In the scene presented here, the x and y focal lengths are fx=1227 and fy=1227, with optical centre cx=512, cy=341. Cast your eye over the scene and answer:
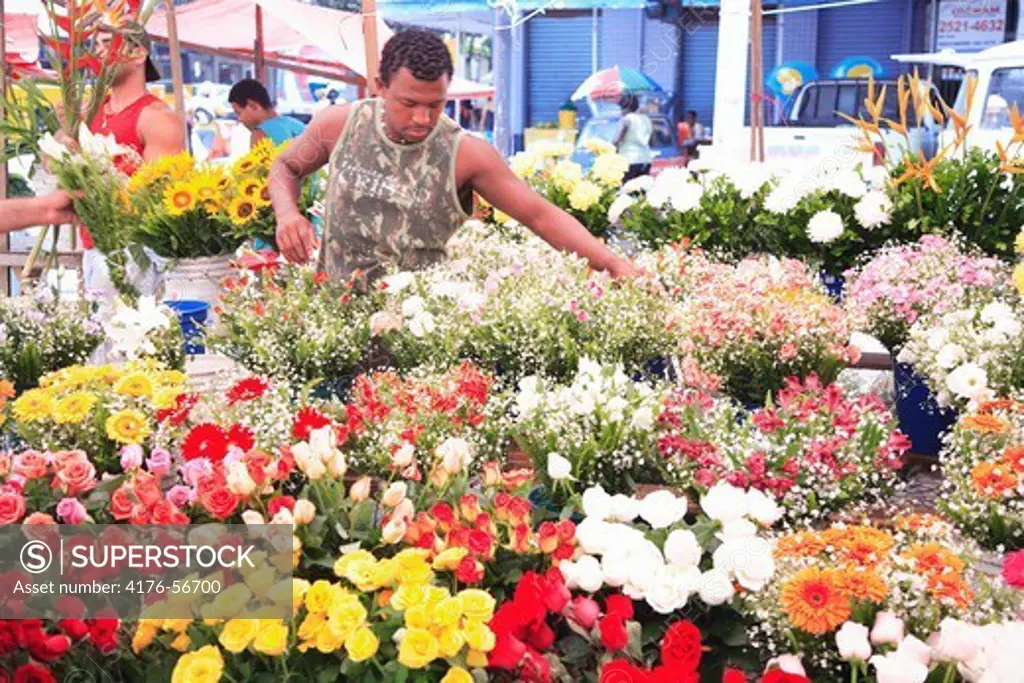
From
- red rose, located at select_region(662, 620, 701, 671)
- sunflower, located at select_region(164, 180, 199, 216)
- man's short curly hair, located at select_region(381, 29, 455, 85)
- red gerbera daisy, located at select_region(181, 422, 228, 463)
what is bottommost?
red rose, located at select_region(662, 620, 701, 671)

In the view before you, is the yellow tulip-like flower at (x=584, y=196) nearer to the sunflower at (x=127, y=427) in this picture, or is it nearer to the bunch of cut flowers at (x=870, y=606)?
the sunflower at (x=127, y=427)

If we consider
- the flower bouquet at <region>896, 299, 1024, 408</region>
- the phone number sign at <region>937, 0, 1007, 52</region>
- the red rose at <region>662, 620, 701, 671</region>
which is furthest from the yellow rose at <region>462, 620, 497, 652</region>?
the phone number sign at <region>937, 0, 1007, 52</region>

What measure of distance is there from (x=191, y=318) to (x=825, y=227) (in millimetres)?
2170

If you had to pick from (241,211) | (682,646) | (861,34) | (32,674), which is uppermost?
(861,34)

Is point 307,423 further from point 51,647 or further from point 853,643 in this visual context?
point 853,643

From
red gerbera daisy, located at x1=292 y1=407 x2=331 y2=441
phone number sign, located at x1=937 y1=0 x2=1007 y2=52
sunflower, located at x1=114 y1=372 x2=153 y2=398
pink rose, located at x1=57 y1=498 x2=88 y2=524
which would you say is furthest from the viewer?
phone number sign, located at x1=937 y1=0 x2=1007 y2=52

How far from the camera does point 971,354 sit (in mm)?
2699

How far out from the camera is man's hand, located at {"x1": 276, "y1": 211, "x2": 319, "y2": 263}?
9.91ft

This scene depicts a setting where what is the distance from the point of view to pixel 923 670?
1.43 metres

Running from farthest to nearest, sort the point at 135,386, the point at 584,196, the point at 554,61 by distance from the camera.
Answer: the point at 554,61, the point at 584,196, the point at 135,386

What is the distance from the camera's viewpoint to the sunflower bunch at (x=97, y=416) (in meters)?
2.28

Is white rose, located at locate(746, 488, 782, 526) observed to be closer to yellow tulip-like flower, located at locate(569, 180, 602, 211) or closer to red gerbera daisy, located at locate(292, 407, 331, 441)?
red gerbera daisy, located at locate(292, 407, 331, 441)

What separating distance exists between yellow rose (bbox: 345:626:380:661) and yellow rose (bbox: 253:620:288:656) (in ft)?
0.26

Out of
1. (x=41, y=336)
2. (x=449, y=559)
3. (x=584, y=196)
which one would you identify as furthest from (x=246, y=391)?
(x=584, y=196)
